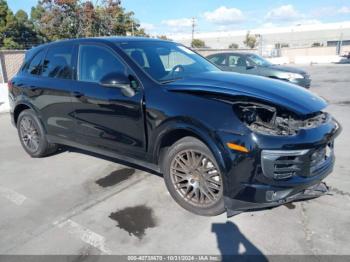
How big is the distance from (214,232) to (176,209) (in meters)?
0.61

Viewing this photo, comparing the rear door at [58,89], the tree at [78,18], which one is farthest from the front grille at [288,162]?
the tree at [78,18]

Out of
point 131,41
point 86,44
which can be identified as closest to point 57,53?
point 86,44

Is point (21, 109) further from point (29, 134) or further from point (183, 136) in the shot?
point (183, 136)

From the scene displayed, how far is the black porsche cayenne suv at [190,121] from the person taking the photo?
2875mm

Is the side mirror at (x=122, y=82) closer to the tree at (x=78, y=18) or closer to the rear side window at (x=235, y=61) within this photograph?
the rear side window at (x=235, y=61)

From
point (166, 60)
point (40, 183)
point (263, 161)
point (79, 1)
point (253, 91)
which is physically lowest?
point (40, 183)

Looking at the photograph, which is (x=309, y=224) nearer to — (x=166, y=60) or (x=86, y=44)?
(x=166, y=60)

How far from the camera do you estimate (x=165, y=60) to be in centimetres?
420

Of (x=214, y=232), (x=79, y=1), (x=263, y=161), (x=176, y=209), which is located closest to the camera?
(x=263, y=161)

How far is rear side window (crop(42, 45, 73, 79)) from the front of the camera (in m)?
4.53

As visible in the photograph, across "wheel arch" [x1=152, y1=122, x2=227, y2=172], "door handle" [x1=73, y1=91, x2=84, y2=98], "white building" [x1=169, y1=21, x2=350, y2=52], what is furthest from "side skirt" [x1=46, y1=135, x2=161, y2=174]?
"white building" [x1=169, y1=21, x2=350, y2=52]

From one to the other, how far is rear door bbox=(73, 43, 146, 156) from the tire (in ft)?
1.58

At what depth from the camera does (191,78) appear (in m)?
3.74

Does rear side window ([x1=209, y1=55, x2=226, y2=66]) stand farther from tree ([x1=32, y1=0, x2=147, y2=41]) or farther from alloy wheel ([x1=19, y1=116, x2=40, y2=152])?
tree ([x1=32, y1=0, x2=147, y2=41])
